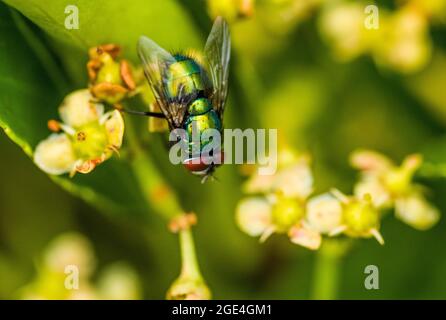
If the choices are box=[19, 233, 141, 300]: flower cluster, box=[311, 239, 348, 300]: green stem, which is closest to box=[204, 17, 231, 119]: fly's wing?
box=[311, 239, 348, 300]: green stem

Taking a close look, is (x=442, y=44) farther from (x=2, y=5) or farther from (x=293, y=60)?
(x=2, y=5)

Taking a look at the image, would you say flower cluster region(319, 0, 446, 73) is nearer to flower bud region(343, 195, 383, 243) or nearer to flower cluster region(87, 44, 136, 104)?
flower bud region(343, 195, 383, 243)

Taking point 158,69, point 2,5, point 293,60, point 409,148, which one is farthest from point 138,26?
point 409,148

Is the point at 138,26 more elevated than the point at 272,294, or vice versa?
the point at 138,26

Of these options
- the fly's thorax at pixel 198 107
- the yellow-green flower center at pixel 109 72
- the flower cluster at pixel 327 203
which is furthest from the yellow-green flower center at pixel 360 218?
the yellow-green flower center at pixel 109 72

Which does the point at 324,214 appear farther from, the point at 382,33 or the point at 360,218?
the point at 382,33

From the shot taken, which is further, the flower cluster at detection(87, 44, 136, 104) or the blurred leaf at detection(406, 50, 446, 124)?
the blurred leaf at detection(406, 50, 446, 124)
